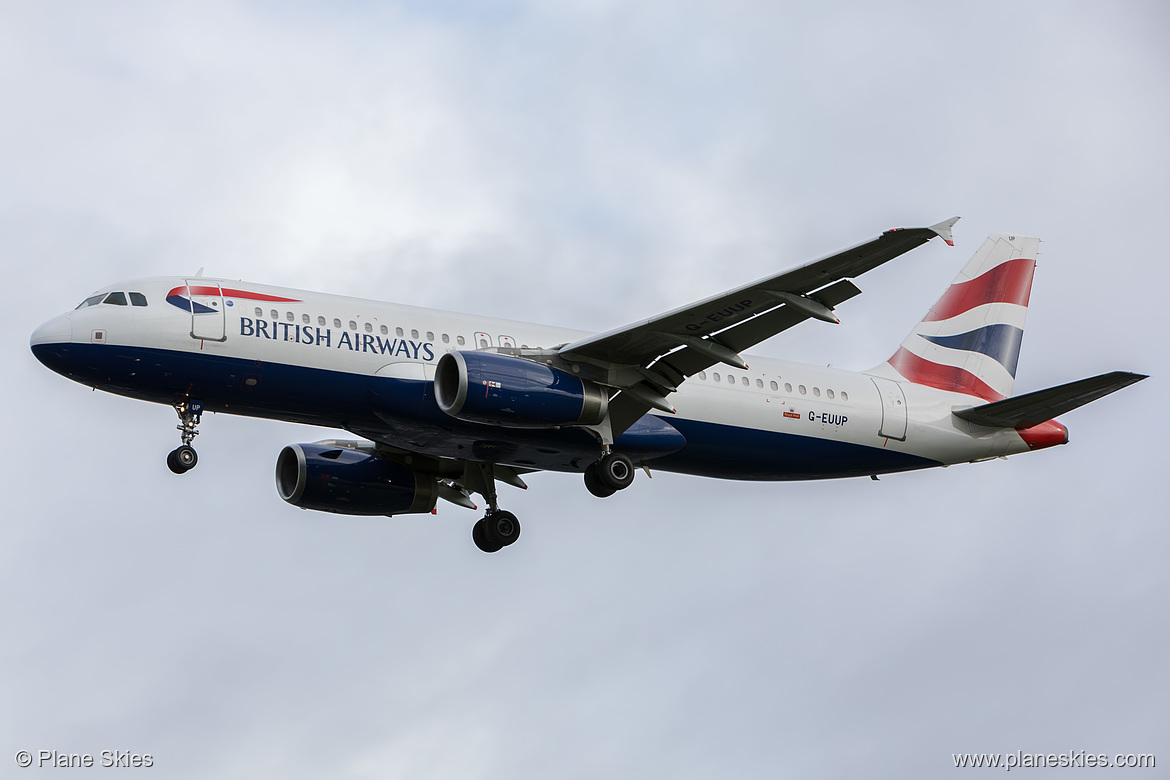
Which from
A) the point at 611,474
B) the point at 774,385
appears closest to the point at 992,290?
the point at 774,385

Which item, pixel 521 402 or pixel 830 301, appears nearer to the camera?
pixel 830 301

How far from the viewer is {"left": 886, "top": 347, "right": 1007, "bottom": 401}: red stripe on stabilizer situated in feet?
116

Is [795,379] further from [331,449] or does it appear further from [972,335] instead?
[331,449]

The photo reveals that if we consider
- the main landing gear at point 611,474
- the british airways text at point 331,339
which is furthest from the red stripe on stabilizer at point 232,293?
the main landing gear at point 611,474

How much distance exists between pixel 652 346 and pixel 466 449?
5050 millimetres

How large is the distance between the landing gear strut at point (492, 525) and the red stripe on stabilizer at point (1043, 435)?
1313 cm

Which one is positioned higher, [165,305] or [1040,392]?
[165,305]

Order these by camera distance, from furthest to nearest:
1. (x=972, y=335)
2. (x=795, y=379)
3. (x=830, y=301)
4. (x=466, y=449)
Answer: (x=972, y=335) → (x=795, y=379) → (x=466, y=449) → (x=830, y=301)

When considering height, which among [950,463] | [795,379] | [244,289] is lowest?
Result: [950,463]

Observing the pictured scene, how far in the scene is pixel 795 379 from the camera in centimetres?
3253

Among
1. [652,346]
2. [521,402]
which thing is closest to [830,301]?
[652,346]

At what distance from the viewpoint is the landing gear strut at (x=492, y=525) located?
34.1m

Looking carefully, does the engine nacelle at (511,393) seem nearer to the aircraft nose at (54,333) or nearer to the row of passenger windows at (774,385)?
the row of passenger windows at (774,385)

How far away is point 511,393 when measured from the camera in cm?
2742
